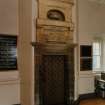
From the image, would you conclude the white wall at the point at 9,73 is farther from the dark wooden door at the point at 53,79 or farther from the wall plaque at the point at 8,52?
the dark wooden door at the point at 53,79

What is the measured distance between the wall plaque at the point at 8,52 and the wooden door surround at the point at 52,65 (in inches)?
22.4

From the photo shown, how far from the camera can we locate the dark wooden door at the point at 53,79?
579 centimetres

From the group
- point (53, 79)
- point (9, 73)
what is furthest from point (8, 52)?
point (53, 79)

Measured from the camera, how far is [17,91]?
5457mm

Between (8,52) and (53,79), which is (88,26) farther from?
(8,52)

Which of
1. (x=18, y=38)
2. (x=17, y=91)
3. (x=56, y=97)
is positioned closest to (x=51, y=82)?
(x=56, y=97)

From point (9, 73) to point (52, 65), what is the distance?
130 cm

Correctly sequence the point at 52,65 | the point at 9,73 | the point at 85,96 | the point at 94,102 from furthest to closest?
the point at 85,96, the point at 94,102, the point at 52,65, the point at 9,73

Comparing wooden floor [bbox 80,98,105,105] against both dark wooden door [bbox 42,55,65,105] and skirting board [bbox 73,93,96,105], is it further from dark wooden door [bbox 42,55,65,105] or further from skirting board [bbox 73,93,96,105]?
dark wooden door [bbox 42,55,65,105]

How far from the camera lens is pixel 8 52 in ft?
17.6

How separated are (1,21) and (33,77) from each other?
1679 millimetres

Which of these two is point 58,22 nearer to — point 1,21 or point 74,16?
point 74,16

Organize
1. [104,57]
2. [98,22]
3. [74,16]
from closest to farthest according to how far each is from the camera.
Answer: [74,16]
[98,22]
[104,57]

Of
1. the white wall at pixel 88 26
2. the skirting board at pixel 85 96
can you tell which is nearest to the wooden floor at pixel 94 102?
the skirting board at pixel 85 96
